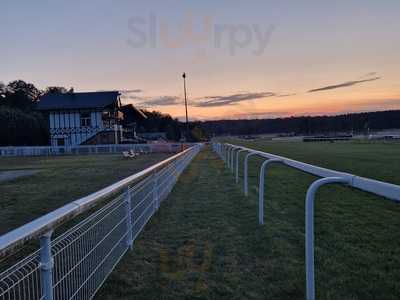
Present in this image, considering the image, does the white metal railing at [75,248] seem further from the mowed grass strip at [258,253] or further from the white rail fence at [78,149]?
the white rail fence at [78,149]

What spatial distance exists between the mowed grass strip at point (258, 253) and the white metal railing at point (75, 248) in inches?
7.8

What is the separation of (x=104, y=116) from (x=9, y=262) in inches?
1612

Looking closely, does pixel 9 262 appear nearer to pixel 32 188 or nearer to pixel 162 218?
pixel 162 218

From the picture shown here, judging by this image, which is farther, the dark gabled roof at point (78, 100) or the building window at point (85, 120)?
the building window at point (85, 120)

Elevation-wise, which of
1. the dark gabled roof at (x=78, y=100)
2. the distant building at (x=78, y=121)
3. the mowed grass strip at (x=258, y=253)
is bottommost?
the mowed grass strip at (x=258, y=253)

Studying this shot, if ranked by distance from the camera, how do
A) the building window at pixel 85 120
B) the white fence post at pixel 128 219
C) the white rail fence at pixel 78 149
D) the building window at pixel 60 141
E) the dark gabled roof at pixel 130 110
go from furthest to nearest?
the dark gabled roof at pixel 130 110
the building window at pixel 85 120
the building window at pixel 60 141
the white rail fence at pixel 78 149
the white fence post at pixel 128 219

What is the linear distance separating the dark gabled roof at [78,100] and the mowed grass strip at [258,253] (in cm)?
3823

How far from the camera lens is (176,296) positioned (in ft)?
10.7

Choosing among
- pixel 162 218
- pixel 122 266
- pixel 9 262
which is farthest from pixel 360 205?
pixel 9 262

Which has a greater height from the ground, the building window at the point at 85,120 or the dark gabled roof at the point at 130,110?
the dark gabled roof at the point at 130,110

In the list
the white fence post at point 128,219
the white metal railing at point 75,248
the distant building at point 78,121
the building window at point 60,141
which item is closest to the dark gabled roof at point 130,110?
the distant building at point 78,121

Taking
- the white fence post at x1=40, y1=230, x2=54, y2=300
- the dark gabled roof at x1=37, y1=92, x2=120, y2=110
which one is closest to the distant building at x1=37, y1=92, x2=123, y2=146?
the dark gabled roof at x1=37, y1=92, x2=120, y2=110

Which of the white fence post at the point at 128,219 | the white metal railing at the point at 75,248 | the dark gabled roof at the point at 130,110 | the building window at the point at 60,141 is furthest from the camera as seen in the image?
the dark gabled roof at the point at 130,110

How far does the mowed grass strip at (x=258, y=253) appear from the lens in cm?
336
